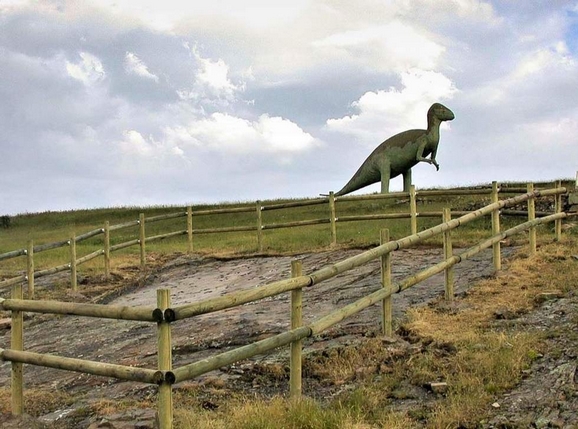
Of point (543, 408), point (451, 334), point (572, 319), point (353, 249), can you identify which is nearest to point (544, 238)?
point (353, 249)

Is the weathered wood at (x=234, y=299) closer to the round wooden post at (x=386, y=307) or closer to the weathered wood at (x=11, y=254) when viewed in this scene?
the round wooden post at (x=386, y=307)

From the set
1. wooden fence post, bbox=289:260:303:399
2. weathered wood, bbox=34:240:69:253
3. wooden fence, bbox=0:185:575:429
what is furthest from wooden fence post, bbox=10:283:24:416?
weathered wood, bbox=34:240:69:253

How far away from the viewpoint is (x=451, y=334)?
7.57 metres

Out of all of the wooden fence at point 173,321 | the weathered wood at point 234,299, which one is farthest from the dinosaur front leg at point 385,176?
the weathered wood at point 234,299

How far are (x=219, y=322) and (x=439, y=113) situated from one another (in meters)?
11.4

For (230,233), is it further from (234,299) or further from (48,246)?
(234,299)

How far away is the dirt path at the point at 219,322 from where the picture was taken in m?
7.64

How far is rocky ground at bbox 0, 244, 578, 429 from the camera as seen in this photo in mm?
5629

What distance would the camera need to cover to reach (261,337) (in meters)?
7.91

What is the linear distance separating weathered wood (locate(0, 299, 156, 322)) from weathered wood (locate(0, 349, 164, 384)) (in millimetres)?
A: 360

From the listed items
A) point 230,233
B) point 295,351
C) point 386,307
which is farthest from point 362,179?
point 295,351

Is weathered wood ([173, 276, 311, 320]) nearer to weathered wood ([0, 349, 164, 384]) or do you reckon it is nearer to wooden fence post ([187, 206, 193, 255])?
weathered wood ([0, 349, 164, 384])

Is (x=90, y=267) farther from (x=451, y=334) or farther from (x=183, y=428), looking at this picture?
(x=183, y=428)

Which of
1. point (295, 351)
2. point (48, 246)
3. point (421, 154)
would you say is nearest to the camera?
point (295, 351)
